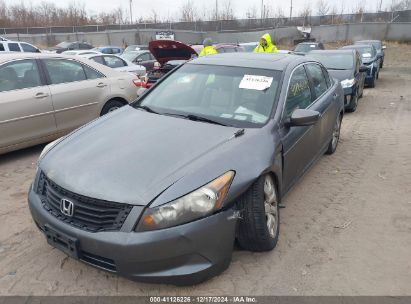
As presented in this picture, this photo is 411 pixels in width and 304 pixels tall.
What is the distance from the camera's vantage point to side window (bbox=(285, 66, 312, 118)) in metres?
3.65

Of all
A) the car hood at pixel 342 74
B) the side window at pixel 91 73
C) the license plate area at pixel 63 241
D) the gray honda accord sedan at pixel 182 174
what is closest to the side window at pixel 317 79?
the gray honda accord sedan at pixel 182 174

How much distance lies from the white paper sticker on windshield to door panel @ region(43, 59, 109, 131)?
324cm

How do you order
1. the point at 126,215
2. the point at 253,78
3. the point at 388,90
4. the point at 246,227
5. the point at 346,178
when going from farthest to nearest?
the point at 388,90
the point at 346,178
the point at 253,78
the point at 246,227
the point at 126,215

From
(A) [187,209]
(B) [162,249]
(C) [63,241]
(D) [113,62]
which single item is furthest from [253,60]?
(D) [113,62]

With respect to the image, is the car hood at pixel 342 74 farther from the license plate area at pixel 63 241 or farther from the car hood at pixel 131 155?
the license plate area at pixel 63 241

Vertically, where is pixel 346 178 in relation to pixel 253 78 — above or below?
below

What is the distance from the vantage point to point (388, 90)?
12953 millimetres

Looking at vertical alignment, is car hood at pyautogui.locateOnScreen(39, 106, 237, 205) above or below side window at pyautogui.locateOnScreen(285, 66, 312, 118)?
below

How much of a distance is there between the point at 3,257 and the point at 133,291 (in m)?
1.24

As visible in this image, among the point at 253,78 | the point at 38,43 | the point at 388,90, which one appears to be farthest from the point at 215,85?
the point at 38,43

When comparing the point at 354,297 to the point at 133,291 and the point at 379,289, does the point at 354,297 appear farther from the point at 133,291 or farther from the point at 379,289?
the point at 133,291

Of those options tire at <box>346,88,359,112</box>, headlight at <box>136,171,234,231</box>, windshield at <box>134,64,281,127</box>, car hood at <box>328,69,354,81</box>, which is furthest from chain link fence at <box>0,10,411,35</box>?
headlight at <box>136,171,234,231</box>

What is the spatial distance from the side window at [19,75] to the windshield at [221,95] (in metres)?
2.37

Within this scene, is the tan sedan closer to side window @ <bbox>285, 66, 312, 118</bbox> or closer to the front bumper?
the front bumper
